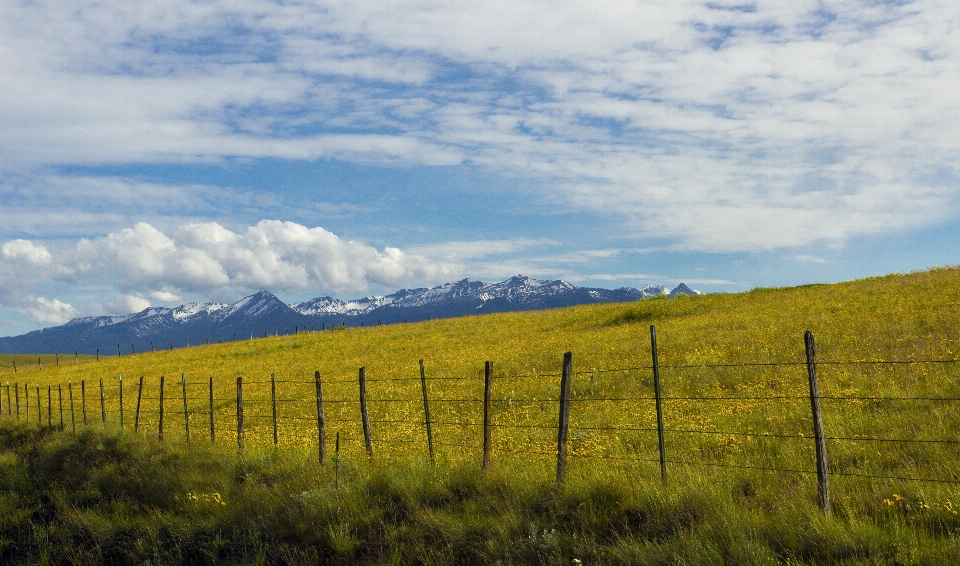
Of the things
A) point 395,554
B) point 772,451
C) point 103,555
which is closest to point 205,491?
point 103,555

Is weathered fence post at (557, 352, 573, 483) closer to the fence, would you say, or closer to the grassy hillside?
the fence

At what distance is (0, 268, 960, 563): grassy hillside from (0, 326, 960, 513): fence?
8cm

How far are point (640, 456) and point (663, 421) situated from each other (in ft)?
13.0

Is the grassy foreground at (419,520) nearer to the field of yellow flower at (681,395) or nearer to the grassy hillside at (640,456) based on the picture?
the grassy hillside at (640,456)

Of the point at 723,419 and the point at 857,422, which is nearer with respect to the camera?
the point at 857,422

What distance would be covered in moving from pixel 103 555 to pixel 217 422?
41.7 ft

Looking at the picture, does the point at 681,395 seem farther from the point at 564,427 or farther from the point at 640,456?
the point at 564,427

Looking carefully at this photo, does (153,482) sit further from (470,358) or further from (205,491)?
(470,358)

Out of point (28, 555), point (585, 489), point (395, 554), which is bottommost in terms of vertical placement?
point (28, 555)

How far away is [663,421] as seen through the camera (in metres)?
17.0

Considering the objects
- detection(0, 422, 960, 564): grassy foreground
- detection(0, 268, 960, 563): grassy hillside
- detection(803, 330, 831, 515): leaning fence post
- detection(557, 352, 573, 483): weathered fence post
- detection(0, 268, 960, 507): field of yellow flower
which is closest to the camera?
detection(0, 422, 960, 564): grassy foreground

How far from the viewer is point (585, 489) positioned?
10.0 m

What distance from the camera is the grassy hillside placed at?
8398 millimetres

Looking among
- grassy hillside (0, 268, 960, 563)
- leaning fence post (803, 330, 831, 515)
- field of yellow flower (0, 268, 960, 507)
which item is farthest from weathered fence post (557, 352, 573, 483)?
leaning fence post (803, 330, 831, 515)
